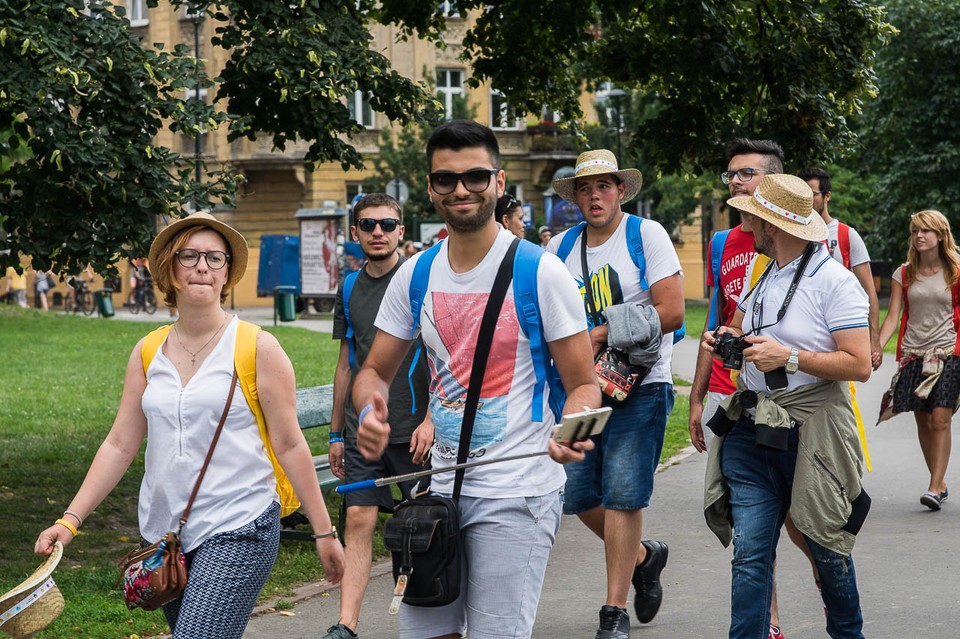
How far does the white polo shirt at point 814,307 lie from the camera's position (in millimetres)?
4730

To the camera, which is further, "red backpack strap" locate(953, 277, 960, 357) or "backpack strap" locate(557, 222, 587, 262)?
"red backpack strap" locate(953, 277, 960, 357)

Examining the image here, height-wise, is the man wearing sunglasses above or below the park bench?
above

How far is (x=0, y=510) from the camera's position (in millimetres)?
8805

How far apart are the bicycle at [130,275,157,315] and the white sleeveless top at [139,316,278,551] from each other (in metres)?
38.2

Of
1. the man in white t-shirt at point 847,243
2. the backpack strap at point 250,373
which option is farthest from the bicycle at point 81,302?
the backpack strap at point 250,373

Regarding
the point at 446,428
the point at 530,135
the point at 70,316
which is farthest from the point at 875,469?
the point at 530,135

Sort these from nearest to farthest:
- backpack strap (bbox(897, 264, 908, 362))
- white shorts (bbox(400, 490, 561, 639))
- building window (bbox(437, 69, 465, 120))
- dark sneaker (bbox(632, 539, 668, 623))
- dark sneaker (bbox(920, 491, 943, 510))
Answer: white shorts (bbox(400, 490, 561, 639))
dark sneaker (bbox(632, 539, 668, 623))
dark sneaker (bbox(920, 491, 943, 510))
backpack strap (bbox(897, 264, 908, 362))
building window (bbox(437, 69, 465, 120))

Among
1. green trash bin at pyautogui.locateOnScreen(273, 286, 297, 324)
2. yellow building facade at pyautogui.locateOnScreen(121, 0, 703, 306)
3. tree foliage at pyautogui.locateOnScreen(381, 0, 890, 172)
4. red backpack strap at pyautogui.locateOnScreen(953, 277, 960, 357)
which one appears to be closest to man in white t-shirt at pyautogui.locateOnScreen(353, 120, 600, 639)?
red backpack strap at pyautogui.locateOnScreen(953, 277, 960, 357)

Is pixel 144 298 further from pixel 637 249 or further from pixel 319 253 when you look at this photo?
pixel 637 249

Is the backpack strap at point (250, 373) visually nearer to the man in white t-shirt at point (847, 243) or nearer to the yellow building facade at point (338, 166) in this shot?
the man in white t-shirt at point (847, 243)

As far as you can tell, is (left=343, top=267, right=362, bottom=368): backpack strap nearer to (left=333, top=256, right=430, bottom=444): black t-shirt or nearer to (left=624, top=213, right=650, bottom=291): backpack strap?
(left=333, top=256, right=430, bottom=444): black t-shirt

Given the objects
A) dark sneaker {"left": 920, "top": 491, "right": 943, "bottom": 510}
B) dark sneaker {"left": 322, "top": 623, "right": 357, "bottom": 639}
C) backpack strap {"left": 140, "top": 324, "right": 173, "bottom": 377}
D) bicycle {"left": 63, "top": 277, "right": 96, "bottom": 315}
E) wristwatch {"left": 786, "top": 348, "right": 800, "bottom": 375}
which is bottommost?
bicycle {"left": 63, "top": 277, "right": 96, "bottom": 315}

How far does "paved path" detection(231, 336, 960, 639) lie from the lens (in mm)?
6117

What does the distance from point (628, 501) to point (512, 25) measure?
7.19m
